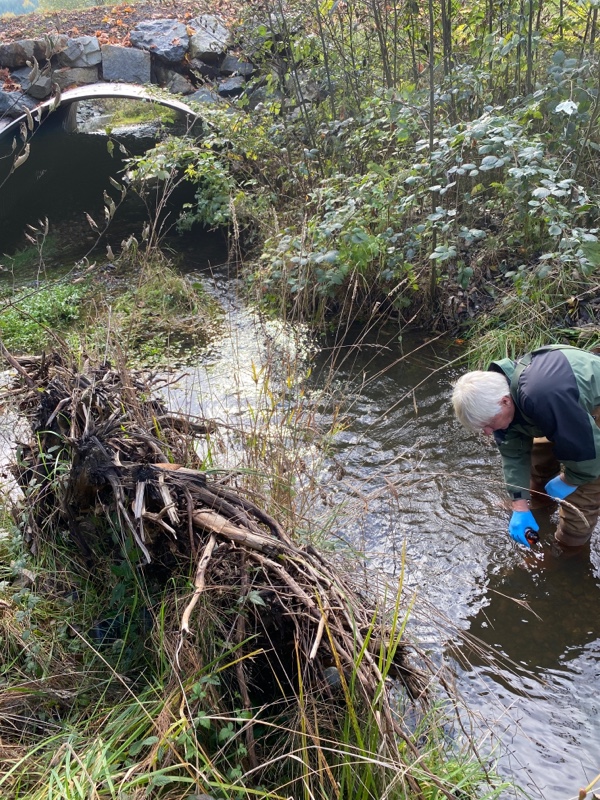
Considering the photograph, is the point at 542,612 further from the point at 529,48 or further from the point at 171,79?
the point at 171,79

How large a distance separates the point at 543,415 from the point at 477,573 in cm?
106

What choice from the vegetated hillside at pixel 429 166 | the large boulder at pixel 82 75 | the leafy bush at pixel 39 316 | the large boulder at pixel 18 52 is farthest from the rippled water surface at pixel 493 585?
the large boulder at pixel 18 52

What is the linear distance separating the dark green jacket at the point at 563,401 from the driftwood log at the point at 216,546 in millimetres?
1263

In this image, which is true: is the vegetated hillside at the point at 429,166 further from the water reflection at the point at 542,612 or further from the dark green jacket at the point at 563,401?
the water reflection at the point at 542,612

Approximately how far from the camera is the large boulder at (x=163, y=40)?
35.8ft

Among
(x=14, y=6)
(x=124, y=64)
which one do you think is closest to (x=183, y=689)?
(x=124, y=64)

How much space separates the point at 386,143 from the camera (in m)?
6.87

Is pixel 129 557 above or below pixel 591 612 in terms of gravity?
above

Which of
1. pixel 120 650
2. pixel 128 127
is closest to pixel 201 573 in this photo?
pixel 120 650

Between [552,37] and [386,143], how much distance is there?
6.14 feet

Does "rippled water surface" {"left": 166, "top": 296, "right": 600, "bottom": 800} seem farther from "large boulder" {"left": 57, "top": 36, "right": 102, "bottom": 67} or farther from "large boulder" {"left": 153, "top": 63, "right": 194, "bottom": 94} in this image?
"large boulder" {"left": 57, "top": 36, "right": 102, "bottom": 67}

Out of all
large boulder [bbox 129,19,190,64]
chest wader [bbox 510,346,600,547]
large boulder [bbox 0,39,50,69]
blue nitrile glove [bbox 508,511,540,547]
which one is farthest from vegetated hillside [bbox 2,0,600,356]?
large boulder [bbox 0,39,50,69]

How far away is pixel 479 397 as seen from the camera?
3104 millimetres

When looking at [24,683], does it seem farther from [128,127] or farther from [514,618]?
[128,127]
